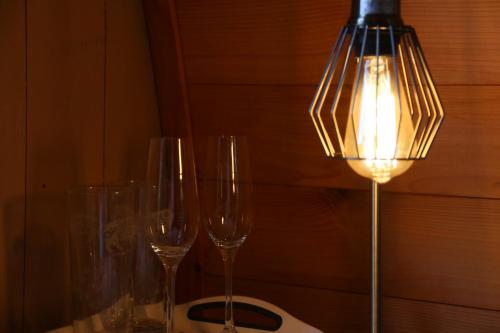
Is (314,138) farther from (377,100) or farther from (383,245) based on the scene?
(377,100)

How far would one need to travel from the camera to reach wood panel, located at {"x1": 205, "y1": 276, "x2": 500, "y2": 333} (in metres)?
1.03

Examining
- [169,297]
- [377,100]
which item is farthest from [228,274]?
[377,100]

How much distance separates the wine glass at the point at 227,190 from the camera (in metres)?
0.83

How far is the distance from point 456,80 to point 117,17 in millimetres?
570

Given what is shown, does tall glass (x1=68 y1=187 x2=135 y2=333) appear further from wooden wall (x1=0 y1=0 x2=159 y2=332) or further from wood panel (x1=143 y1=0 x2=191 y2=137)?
wood panel (x1=143 y1=0 x2=191 y2=137)

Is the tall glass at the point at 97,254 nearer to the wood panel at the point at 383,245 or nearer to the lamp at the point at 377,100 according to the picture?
the lamp at the point at 377,100

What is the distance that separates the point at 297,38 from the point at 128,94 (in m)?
0.31

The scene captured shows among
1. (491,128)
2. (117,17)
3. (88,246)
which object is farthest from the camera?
(117,17)

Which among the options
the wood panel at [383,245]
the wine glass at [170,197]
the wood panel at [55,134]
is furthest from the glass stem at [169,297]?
the wood panel at [383,245]

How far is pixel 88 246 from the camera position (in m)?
0.76

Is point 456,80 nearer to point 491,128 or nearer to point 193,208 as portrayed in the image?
point 491,128

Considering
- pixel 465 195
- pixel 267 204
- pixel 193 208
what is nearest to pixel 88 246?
pixel 193 208

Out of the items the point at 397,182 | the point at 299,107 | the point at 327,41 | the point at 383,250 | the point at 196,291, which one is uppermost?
the point at 327,41

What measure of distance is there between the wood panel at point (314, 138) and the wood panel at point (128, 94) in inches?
3.7
